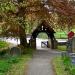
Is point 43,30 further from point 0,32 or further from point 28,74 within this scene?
point 28,74

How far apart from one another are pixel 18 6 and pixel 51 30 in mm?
12350

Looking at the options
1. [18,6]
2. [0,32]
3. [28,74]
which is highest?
[18,6]

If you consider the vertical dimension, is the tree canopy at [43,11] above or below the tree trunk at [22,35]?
above

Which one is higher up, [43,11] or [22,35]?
[43,11]

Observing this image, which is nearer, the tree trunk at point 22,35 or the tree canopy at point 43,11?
the tree canopy at point 43,11

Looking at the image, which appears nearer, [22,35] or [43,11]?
[43,11]

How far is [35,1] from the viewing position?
1109 inches

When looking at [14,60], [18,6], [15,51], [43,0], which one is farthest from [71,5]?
[14,60]

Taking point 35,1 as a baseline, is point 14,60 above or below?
below

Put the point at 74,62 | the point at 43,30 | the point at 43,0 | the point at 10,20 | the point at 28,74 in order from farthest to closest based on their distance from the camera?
the point at 43,30, the point at 43,0, the point at 10,20, the point at 74,62, the point at 28,74

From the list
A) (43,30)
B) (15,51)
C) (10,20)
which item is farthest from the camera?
(43,30)

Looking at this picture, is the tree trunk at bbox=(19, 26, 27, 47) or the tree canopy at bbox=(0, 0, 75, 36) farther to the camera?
the tree trunk at bbox=(19, 26, 27, 47)

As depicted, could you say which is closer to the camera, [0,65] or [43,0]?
[0,65]

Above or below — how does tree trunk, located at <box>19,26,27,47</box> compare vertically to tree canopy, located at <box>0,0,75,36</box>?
below
